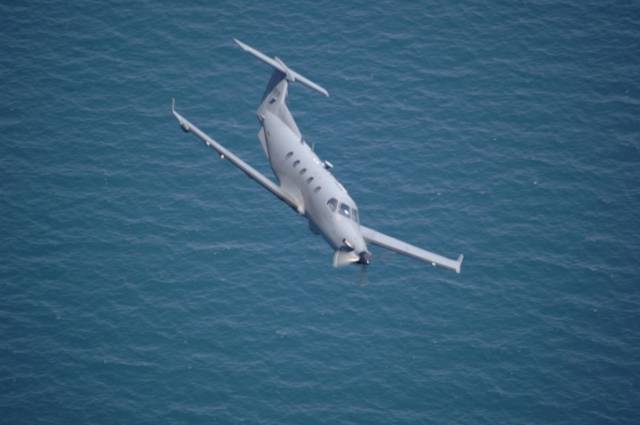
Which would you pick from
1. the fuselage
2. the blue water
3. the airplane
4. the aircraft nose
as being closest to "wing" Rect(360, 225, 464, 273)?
the airplane

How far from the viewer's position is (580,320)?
10388 centimetres

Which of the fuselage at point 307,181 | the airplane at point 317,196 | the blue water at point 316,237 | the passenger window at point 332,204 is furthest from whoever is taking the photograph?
the blue water at point 316,237

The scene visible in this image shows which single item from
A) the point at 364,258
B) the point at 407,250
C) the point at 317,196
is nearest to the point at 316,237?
the point at 407,250

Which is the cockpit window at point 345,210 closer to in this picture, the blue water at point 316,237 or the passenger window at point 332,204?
the passenger window at point 332,204

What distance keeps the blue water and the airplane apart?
626 inches

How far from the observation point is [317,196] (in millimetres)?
86375

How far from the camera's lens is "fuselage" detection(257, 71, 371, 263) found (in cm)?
8406

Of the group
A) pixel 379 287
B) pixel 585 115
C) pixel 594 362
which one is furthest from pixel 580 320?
pixel 585 115

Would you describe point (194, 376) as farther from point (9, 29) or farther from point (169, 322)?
point (9, 29)

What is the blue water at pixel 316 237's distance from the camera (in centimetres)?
9838

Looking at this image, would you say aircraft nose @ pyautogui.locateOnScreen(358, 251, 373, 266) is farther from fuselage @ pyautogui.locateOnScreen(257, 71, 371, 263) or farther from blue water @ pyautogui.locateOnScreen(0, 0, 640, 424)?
blue water @ pyautogui.locateOnScreen(0, 0, 640, 424)

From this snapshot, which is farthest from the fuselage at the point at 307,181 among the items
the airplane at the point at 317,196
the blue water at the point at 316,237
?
the blue water at the point at 316,237

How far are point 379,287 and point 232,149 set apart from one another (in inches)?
980

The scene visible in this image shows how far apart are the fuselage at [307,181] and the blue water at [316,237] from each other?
1582 cm
